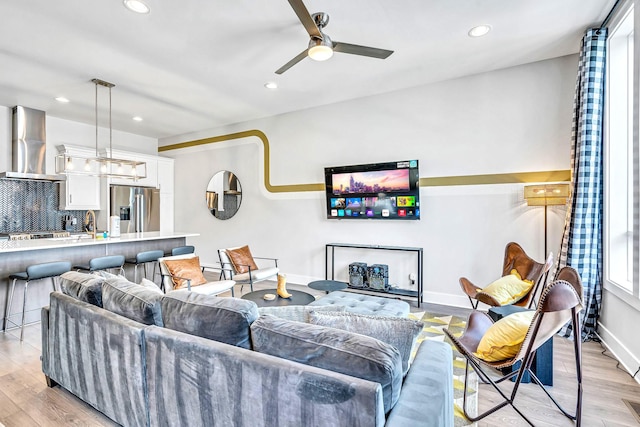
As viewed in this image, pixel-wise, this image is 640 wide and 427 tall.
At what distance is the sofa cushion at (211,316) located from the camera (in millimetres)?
1522

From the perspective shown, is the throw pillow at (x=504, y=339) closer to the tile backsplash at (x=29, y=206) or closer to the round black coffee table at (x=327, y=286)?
the round black coffee table at (x=327, y=286)

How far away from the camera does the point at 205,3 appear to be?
269 centimetres

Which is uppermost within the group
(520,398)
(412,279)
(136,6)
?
(136,6)

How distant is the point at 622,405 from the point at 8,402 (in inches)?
166

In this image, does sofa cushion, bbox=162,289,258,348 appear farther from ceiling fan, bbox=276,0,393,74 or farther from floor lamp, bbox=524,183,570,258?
floor lamp, bbox=524,183,570,258

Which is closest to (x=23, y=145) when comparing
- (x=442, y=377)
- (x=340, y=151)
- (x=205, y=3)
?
(x=205, y=3)

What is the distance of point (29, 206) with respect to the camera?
5.66 meters

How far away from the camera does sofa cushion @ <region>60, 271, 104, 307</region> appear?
2.15 metres

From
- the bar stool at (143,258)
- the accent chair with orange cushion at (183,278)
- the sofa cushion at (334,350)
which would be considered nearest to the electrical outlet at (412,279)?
the accent chair with orange cushion at (183,278)

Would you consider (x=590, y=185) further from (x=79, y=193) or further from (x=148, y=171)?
(x=79, y=193)

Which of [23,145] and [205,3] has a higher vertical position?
[205,3]

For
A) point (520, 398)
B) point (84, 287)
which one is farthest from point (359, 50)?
point (520, 398)

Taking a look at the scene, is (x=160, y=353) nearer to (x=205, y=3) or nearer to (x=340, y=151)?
(x=205, y=3)

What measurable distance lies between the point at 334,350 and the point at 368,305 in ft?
6.08
